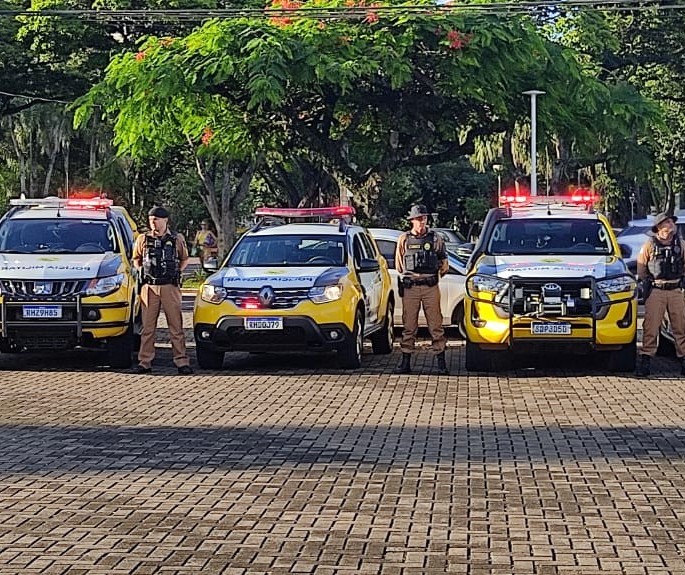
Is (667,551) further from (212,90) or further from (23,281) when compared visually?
(212,90)

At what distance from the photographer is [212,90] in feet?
86.8

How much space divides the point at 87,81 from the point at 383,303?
1963 cm

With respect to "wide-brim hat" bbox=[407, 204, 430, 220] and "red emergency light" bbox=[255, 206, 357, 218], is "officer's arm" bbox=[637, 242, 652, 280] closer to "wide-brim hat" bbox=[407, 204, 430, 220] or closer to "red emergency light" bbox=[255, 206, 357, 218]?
"wide-brim hat" bbox=[407, 204, 430, 220]

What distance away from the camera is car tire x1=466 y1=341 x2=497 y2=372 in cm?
1370

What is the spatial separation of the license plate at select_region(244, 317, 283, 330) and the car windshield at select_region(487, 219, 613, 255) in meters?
2.65

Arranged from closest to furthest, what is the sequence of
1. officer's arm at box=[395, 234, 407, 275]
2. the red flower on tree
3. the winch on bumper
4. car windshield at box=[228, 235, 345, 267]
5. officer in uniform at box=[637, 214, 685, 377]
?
the winch on bumper < officer in uniform at box=[637, 214, 685, 377] < officer's arm at box=[395, 234, 407, 275] < car windshield at box=[228, 235, 345, 267] < the red flower on tree

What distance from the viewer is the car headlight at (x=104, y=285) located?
1357 centimetres

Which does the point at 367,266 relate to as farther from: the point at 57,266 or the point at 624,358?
the point at 57,266

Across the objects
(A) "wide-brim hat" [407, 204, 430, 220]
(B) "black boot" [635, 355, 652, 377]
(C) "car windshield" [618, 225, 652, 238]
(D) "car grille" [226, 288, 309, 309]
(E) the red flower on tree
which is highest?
(E) the red flower on tree

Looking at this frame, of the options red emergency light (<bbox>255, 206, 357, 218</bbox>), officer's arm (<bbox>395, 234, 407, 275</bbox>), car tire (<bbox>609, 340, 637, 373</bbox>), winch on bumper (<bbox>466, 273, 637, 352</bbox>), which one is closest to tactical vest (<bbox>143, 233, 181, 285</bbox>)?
officer's arm (<bbox>395, 234, 407, 275</bbox>)

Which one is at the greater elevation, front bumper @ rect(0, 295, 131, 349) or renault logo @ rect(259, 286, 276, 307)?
renault logo @ rect(259, 286, 276, 307)

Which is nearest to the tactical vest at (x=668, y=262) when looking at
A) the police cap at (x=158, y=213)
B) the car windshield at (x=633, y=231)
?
the police cap at (x=158, y=213)

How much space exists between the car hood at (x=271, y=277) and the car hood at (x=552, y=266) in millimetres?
1875

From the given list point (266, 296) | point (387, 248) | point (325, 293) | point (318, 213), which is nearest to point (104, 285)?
point (266, 296)
